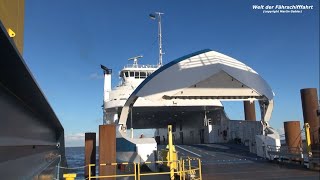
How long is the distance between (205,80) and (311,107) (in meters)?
6.99

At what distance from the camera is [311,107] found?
1855 cm

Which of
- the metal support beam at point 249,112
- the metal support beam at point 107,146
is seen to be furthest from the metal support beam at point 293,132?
the metal support beam at point 249,112

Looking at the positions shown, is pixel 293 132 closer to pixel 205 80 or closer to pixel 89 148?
pixel 205 80

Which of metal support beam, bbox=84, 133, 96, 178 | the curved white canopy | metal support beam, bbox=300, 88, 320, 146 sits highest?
the curved white canopy

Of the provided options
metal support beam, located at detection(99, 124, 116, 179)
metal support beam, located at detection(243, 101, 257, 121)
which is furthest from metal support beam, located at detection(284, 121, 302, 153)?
metal support beam, located at detection(243, 101, 257, 121)

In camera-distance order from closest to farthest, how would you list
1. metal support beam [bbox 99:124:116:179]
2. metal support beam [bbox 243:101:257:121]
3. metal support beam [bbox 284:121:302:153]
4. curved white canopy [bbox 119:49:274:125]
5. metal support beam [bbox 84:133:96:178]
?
1. metal support beam [bbox 99:124:116:179]
2. metal support beam [bbox 84:133:96:178]
3. curved white canopy [bbox 119:49:274:125]
4. metal support beam [bbox 284:121:302:153]
5. metal support beam [bbox 243:101:257:121]

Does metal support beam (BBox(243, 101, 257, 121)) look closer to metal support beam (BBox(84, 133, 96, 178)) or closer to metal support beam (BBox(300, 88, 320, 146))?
metal support beam (BBox(300, 88, 320, 146))

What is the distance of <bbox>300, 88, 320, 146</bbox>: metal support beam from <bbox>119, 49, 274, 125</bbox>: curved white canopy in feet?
8.27

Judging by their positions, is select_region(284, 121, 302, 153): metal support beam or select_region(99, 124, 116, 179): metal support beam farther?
select_region(284, 121, 302, 153): metal support beam

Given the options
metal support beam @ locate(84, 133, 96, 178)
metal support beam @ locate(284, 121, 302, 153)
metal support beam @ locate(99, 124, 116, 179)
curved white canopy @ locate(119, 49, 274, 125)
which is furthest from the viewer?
metal support beam @ locate(284, 121, 302, 153)

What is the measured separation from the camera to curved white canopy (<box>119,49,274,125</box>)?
15.9 metres

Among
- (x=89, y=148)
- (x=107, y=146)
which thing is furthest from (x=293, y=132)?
(x=89, y=148)

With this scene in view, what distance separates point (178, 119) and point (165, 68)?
21526mm

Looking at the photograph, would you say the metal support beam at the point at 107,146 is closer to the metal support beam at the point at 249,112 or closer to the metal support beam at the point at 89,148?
the metal support beam at the point at 89,148
